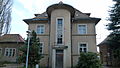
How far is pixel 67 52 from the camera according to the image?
17938 mm

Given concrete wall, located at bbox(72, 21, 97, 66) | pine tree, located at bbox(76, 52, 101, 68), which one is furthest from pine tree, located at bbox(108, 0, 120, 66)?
pine tree, located at bbox(76, 52, 101, 68)

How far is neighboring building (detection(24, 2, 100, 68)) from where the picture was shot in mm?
18156

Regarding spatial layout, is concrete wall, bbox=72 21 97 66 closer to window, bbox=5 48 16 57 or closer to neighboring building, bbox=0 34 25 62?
neighboring building, bbox=0 34 25 62

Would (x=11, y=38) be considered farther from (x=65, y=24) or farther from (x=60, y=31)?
(x=65, y=24)

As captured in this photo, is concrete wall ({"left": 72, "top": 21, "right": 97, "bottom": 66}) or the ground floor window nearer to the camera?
concrete wall ({"left": 72, "top": 21, "right": 97, "bottom": 66})

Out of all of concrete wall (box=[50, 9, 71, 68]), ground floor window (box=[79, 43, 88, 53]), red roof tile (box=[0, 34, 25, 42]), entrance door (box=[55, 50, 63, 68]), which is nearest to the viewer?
Answer: entrance door (box=[55, 50, 63, 68])

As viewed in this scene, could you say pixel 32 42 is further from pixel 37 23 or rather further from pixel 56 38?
pixel 37 23

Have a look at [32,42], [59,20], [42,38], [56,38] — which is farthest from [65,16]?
[32,42]

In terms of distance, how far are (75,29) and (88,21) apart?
8.46 feet

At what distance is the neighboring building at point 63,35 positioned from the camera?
18156 millimetres

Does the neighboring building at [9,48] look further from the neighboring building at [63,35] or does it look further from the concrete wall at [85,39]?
the concrete wall at [85,39]

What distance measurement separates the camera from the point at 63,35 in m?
18.8

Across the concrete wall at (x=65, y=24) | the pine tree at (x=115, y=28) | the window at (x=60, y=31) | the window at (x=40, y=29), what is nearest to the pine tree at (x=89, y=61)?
the concrete wall at (x=65, y=24)

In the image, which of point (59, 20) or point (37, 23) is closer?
point (59, 20)
